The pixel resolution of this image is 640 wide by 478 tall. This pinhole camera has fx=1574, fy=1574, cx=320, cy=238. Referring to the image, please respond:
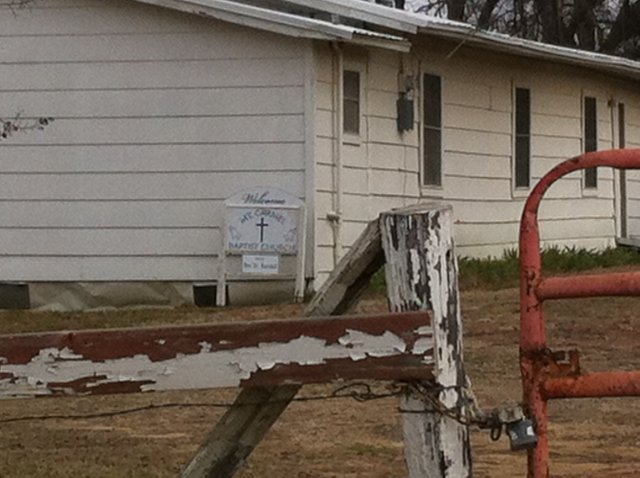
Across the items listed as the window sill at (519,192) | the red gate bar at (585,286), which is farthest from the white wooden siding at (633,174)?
the red gate bar at (585,286)

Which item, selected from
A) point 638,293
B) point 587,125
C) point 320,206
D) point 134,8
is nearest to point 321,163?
point 320,206

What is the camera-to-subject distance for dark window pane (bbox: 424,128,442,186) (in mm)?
17328

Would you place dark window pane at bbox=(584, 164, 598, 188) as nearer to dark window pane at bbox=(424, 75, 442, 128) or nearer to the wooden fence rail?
dark window pane at bbox=(424, 75, 442, 128)

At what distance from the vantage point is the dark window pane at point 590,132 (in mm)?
21203

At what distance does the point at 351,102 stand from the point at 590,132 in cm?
667

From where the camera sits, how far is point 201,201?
15.1 metres

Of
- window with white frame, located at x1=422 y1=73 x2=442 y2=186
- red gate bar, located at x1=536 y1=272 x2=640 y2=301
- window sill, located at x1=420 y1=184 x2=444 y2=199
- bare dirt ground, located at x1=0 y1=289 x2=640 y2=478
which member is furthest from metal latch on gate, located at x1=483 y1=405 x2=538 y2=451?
window with white frame, located at x1=422 y1=73 x2=442 y2=186

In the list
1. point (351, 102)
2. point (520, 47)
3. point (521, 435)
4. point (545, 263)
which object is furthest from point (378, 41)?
point (521, 435)

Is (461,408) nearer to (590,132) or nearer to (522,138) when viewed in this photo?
(522,138)

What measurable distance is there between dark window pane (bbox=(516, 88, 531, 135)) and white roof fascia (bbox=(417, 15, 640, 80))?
55cm

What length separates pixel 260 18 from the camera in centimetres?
1440

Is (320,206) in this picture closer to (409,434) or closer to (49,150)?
(49,150)

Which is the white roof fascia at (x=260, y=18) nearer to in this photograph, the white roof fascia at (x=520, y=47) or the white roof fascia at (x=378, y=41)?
the white roof fascia at (x=378, y=41)

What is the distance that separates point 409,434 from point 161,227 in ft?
36.3
